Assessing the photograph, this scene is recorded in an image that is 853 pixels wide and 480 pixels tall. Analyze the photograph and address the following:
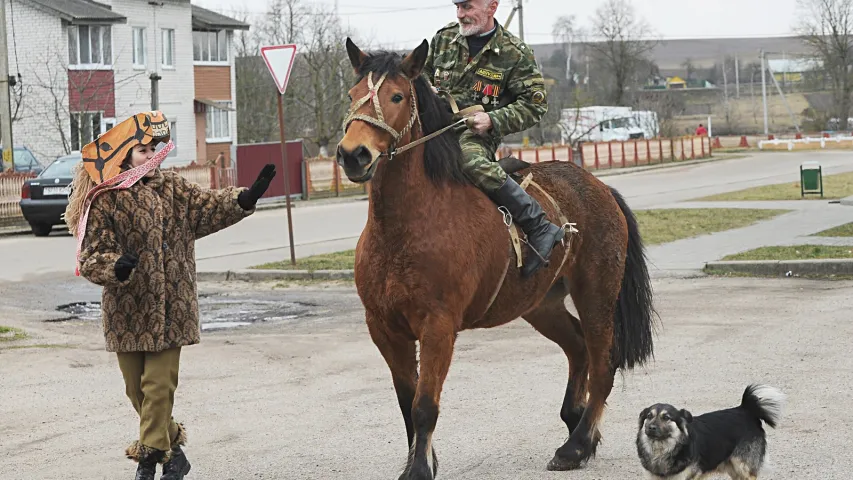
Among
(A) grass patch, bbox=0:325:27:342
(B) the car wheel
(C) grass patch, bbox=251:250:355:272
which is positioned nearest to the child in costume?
(A) grass patch, bbox=0:325:27:342

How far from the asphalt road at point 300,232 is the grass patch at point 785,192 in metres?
1.05

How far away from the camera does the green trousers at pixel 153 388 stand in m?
6.03

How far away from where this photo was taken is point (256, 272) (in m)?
17.1

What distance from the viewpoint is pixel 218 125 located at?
54.8m

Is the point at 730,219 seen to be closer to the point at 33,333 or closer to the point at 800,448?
the point at 33,333

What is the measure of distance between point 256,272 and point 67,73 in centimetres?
3205

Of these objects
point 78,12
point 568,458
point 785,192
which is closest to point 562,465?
point 568,458

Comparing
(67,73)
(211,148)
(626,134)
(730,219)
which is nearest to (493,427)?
(730,219)

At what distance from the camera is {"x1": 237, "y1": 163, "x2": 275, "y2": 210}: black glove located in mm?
6203

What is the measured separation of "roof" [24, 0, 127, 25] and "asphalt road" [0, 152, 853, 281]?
1785cm

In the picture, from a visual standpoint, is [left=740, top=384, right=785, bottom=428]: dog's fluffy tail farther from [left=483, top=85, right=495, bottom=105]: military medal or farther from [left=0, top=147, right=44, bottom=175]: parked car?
[left=0, top=147, right=44, bottom=175]: parked car

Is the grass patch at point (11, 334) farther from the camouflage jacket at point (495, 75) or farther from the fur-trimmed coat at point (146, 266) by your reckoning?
the camouflage jacket at point (495, 75)

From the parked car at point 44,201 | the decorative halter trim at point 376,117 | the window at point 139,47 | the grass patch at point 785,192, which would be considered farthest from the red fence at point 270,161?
the decorative halter trim at point 376,117

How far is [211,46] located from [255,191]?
49722mm
